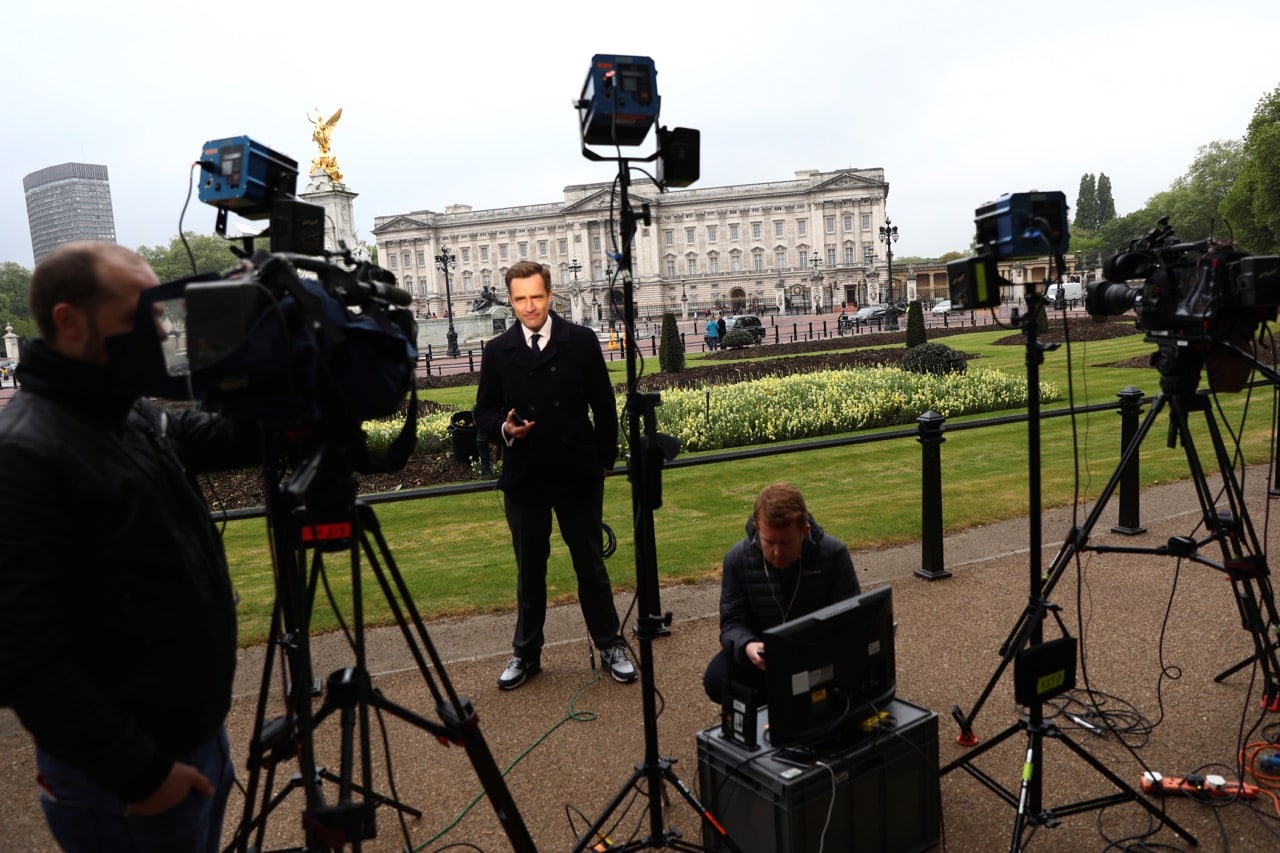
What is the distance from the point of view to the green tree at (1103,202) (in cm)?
13088

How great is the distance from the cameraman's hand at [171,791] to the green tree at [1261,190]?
153 feet

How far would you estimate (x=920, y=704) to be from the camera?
4.47 m

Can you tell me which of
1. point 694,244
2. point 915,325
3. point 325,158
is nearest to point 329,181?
point 325,158

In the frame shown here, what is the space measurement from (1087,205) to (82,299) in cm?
15309

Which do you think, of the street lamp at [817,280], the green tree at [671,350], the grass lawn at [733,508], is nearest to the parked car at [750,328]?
the green tree at [671,350]

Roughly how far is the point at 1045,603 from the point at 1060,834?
865 mm

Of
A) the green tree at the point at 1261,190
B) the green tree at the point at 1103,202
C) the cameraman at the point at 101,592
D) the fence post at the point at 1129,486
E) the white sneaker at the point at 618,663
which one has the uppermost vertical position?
the green tree at the point at 1103,202

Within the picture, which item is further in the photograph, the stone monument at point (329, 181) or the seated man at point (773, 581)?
the stone monument at point (329, 181)

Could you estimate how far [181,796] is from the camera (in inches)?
77.4

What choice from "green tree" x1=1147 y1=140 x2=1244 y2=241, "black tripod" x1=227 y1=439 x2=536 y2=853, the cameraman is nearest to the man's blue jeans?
the cameraman

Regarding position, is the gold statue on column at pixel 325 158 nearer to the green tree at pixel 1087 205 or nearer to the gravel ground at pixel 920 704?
the gravel ground at pixel 920 704

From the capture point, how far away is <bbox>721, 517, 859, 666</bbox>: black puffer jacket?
3707 mm

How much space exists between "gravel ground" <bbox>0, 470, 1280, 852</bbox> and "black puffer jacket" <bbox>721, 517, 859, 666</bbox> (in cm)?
66

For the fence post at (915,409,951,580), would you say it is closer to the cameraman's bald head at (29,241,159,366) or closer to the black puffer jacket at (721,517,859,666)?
the black puffer jacket at (721,517,859,666)
